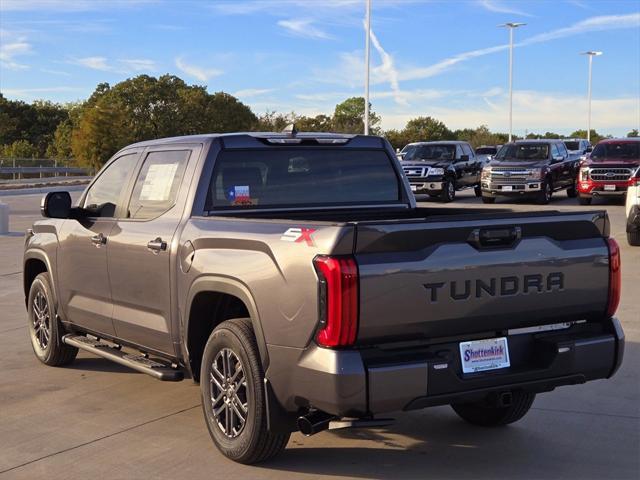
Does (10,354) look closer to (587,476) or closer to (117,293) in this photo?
(117,293)

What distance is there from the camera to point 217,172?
5.86 meters

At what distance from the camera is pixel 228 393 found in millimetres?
5180

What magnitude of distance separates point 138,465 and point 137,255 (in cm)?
145

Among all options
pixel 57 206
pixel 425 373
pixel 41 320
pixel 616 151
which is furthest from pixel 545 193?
A: pixel 425 373

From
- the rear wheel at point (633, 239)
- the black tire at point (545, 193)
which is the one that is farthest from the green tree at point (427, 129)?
the rear wheel at point (633, 239)

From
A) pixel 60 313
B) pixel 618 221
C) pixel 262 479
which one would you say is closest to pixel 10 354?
pixel 60 313

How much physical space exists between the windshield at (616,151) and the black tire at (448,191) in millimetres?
4199

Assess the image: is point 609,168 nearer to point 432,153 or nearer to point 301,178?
point 432,153

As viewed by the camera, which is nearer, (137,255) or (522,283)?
(522,283)

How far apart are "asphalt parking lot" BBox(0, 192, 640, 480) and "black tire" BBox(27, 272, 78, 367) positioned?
0.61 ft

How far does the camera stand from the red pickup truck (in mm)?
24531

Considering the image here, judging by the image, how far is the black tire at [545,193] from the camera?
86.7 feet

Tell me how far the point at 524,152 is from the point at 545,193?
1.87m

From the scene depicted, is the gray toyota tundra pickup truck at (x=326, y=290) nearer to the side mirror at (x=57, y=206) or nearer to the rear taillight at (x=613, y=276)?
the rear taillight at (x=613, y=276)
